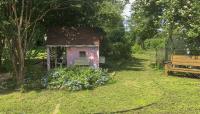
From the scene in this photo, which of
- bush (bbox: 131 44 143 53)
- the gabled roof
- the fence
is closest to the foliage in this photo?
the fence

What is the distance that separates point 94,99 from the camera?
619 inches

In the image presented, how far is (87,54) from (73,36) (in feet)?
4.94

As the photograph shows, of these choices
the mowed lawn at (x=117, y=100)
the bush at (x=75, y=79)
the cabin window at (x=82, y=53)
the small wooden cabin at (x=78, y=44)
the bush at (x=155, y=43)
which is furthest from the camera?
the bush at (x=155, y=43)

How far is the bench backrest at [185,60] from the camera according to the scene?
21.8m

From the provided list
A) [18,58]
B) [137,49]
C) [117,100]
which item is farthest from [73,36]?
[137,49]

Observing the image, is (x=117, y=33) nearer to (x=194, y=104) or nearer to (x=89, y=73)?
(x=89, y=73)

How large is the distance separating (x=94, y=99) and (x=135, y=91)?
7.71ft

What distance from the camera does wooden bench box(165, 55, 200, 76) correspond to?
21797 millimetres

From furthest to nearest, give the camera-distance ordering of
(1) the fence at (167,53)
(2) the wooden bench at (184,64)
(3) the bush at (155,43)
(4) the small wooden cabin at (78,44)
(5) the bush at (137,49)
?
(5) the bush at (137,49) → (3) the bush at (155,43) → (4) the small wooden cabin at (78,44) → (1) the fence at (167,53) → (2) the wooden bench at (184,64)

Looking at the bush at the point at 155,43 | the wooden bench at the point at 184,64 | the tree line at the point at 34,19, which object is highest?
the tree line at the point at 34,19

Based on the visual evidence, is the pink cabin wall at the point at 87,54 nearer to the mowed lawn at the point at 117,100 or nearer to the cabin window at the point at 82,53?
the cabin window at the point at 82,53

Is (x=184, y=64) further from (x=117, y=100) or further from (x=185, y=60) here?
(x=117, y=100)

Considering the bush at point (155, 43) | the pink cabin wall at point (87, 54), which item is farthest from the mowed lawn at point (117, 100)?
the bush at point (155, 43)

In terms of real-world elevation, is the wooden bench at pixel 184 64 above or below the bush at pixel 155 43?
below
